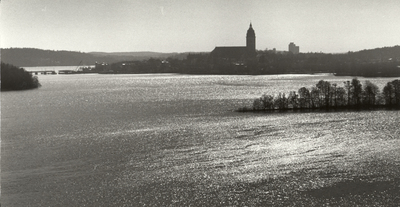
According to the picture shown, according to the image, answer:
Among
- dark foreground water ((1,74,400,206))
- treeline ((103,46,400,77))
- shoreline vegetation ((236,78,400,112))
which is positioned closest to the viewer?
dark foreground water ((1,74,400,206))

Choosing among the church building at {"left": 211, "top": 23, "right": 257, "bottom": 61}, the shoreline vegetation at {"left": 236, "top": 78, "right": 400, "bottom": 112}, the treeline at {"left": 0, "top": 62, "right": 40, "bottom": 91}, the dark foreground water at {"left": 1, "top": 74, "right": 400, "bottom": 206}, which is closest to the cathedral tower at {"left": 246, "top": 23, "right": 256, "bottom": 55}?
the church building at {"left": 211, "top": 23, "right": 257, "bottom": 61}

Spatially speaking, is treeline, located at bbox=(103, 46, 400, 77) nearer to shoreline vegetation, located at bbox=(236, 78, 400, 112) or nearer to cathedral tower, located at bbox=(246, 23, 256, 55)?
cathedral tower, located at bbox=(246, 23, 256, 55)

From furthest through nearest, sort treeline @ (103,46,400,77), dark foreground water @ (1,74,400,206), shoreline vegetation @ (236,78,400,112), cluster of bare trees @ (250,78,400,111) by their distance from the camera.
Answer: treeline @ (103,46,400,77) < cluster of bare trees @ (250,78,400,111) < shoreline vegetation @ (236,78,400,112) < dark foreground water @ (1,74,400,206)

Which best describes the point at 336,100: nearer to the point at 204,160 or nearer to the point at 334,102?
the point at 334,102

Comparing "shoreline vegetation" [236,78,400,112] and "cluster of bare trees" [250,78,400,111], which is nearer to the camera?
"shoreline vegetation" [236,78,400,112]

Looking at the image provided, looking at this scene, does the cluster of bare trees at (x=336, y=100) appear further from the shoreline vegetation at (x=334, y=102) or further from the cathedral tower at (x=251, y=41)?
the cathedral tower at (x=251, y=41)

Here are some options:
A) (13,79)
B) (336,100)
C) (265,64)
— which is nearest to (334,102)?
(336,100)
